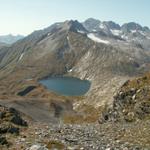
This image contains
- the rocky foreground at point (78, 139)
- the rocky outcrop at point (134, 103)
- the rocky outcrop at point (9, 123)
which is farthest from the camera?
the rocky outcrop at point (134, 103)

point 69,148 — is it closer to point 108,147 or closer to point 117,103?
point 108,147

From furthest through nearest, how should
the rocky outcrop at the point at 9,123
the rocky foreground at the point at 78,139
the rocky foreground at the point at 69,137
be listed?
the rocky outcrop at the point at 9,123, the rocky foreground at the point at 69,137, the rocky foreground at the point at 78,139

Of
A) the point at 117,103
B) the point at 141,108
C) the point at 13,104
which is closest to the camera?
the point at 141,108

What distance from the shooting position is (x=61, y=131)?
111ft

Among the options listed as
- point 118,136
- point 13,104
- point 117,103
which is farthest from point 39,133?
point 13,104

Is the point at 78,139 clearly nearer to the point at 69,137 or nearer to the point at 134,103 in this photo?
the point at 69,137

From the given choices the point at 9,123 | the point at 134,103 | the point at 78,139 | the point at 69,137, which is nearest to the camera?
the point at 78,139

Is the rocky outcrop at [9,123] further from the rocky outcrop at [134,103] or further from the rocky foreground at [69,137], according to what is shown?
the rocky outcrop at [134,103]

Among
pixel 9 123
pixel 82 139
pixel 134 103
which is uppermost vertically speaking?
pixel 134 103

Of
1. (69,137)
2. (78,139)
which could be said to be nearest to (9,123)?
(69,137)

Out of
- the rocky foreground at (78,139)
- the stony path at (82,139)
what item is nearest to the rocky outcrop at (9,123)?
the rocky foreground at (78,139)

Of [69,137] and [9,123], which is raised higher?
[9,123]

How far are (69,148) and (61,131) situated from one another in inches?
338

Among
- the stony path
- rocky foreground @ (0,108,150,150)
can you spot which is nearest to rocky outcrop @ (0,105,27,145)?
rocky foreground @ (0,108,150,150)
